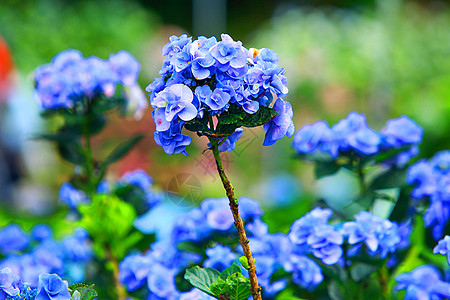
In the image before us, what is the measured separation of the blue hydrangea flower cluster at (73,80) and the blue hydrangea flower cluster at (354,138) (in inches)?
18.1

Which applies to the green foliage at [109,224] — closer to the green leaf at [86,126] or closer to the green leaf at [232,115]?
the green leaf at [86,126]

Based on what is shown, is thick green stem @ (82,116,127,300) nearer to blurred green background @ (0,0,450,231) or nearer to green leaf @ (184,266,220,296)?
green leaf @ (184,266,220,296)

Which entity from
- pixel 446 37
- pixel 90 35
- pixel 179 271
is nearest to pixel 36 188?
pixel 90 35

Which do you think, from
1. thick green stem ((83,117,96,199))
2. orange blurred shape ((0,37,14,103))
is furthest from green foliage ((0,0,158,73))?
thick green stem ((83,117,96,199))

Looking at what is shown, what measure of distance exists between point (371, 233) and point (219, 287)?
12.3 inches

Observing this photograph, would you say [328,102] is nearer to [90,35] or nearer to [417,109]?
[417,109]

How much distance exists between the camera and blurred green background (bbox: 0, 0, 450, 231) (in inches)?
147

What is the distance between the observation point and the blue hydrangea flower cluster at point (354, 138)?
103 cm

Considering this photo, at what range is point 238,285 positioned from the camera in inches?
28.6

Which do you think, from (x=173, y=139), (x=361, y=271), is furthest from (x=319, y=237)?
(x=173, y=139)

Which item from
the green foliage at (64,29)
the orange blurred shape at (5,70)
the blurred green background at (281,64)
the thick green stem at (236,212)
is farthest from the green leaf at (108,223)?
the green foliage at (64,29)

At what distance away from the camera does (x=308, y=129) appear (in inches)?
42.3

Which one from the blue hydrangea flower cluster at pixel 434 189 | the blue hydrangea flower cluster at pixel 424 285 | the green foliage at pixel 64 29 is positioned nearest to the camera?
the blue hydrangea flower cluster at pixel 424 285

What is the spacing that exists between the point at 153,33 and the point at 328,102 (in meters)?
2.55
